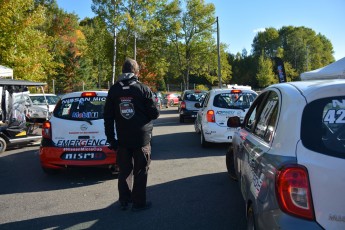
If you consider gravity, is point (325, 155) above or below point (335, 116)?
below

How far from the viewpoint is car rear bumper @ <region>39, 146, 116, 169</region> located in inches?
246

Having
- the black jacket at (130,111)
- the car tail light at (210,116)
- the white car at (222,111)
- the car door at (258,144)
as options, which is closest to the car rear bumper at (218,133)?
the white car at (222,111)

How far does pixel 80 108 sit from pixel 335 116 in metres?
4.97

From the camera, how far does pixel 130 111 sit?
4.66 meters

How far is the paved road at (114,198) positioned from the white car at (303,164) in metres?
1.58

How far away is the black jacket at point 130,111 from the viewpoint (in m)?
4.67

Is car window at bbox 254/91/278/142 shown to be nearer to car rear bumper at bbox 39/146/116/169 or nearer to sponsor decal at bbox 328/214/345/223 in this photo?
sponsor decal at bbox 328/214/345/223

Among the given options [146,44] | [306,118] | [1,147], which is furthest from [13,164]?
[146,44]

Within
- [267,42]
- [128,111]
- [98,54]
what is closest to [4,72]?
[128,111]

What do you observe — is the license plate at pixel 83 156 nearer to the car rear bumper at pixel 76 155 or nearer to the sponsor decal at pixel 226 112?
the car rear bumper at pixel 76 155

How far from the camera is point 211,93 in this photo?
984 cm

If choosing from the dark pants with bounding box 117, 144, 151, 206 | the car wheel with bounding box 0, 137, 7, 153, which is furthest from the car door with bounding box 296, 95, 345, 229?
the car wheel with bounding box 0, 137, 7, 153

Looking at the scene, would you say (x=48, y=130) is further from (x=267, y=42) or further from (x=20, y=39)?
(x=267, y=42)

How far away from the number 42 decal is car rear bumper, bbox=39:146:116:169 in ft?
14.0
